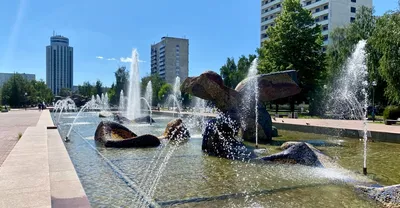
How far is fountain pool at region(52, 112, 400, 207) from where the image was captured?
4977 millimetres

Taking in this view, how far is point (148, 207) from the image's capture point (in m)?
4.68

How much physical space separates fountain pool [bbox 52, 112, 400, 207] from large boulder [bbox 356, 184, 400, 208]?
146 mm

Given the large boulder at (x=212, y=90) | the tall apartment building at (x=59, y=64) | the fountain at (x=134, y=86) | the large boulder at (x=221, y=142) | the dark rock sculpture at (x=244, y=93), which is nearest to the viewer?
the large boulder at (x=221, y=142)

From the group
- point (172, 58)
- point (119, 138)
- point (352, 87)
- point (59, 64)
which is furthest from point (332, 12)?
point (59, 64)

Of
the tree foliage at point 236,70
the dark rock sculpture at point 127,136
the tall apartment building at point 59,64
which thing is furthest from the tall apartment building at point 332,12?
the tall apartment building at point 59,64

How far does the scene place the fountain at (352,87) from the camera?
27328 millimetres

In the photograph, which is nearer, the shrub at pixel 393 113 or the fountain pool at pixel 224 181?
the fountain pool at pixel 224 181

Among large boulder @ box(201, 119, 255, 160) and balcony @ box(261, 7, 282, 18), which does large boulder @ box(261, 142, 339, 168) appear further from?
balcony @ box(261, 7, 282, 18)

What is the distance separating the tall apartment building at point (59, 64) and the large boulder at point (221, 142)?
129023 mm

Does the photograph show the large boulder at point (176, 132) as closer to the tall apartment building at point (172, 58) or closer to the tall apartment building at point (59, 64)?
the tall apartment building at point (172, 58)

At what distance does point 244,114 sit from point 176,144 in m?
2.70

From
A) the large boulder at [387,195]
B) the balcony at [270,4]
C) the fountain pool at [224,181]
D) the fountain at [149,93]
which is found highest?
the balcony at [270,4]

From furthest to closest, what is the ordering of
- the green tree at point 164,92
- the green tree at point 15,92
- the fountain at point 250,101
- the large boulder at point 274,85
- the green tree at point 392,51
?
1. the green tree at point 164,92
2. the green tree at point 15,92
3. the green tree at point 392,51
4. the large boulder at point 274,85
5. the fountain at point 250,101

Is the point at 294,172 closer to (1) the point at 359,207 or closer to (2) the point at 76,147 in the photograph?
(1) the point at 359,207
